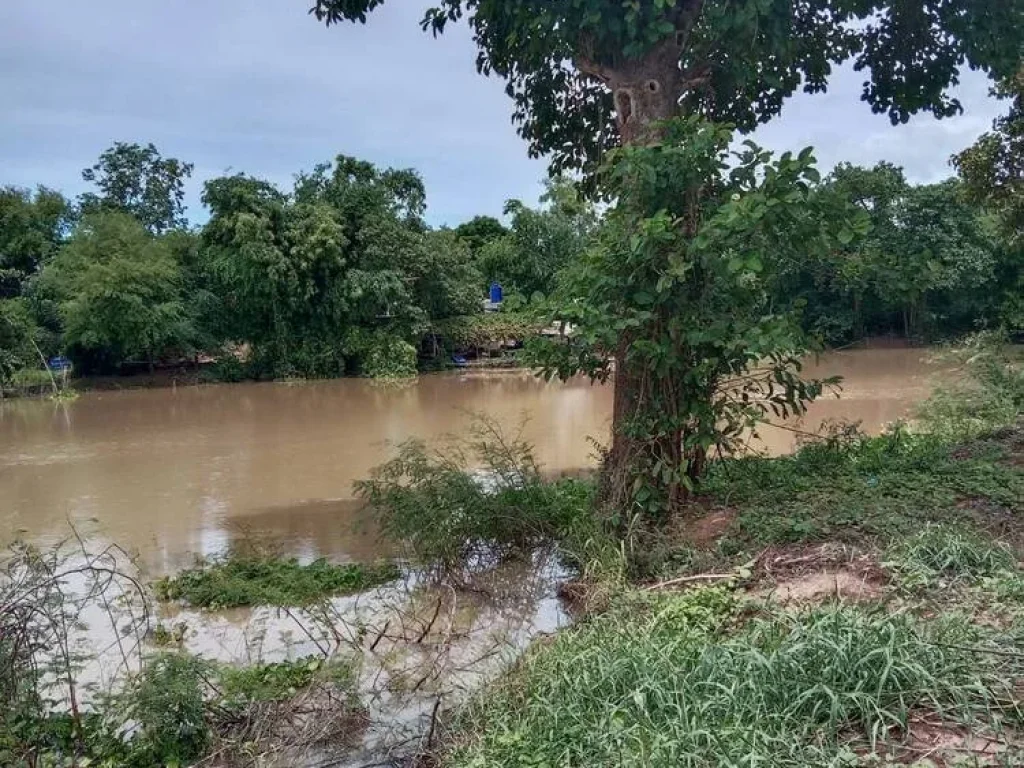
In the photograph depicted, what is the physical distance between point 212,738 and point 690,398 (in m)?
3.15

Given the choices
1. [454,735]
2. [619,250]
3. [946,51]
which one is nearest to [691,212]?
[619,250]

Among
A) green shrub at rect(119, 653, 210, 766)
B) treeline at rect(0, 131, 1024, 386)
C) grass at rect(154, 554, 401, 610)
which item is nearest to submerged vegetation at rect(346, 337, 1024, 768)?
grass at rect(154, 554, 401, 610)

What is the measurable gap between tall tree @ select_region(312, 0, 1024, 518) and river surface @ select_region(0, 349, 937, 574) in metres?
2.02

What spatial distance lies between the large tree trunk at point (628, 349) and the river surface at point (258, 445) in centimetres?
133

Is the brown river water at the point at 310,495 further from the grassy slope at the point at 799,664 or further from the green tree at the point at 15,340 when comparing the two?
the green tree at the point at 15,340

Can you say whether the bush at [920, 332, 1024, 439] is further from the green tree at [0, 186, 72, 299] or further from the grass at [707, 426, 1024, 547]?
the green tree at [0, 186, 72, 299]

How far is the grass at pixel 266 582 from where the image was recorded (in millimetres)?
5371

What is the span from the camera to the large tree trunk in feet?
16.5

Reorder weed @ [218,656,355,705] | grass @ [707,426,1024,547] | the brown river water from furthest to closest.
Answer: the brown river water < grass @ [707,426,1024,547] < weed @ [218,656,355,705]

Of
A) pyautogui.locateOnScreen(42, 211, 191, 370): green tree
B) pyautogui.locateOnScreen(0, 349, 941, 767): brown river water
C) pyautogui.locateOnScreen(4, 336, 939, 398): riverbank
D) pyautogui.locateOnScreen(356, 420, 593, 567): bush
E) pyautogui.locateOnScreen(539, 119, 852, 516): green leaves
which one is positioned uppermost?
pyautogui.locateOnScreen(42, 211, 191, 370): green tree

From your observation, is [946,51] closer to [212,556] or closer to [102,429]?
[212,556]

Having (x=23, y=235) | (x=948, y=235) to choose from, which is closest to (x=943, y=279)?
(x=948, y=235)

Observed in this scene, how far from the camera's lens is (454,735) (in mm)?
3113

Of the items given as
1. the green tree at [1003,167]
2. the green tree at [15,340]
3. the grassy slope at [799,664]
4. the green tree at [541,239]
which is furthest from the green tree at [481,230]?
the grassy slope at [799,664]
